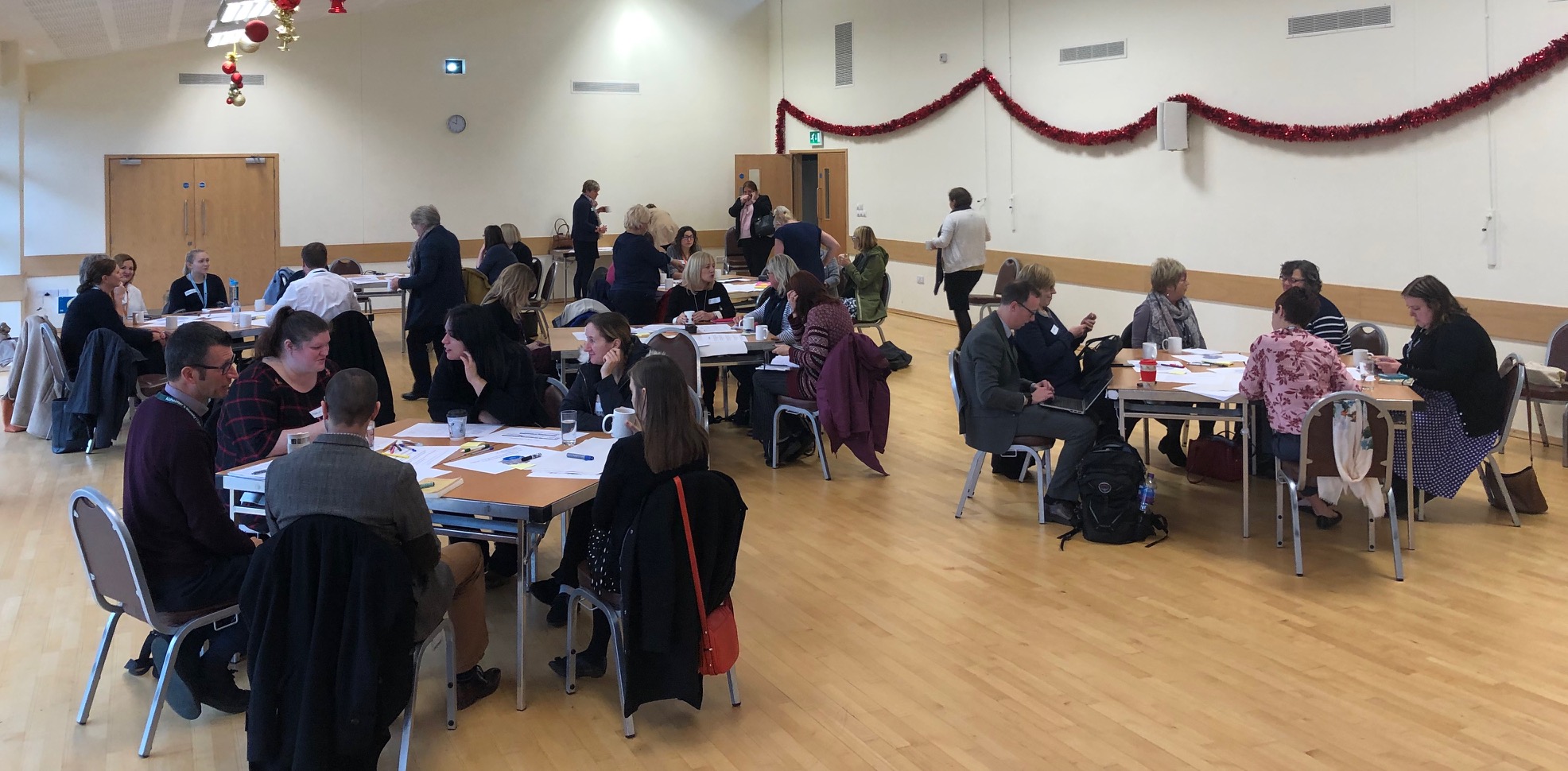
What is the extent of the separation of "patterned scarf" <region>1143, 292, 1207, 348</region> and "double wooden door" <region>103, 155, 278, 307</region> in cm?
1106

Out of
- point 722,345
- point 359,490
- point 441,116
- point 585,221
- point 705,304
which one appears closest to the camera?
point 359,490

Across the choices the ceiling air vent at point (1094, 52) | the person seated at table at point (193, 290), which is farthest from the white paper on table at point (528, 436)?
the ceiling air vent at point (1094, 52)

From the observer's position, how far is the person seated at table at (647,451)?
3553mm

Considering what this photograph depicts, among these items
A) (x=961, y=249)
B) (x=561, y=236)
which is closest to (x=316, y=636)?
(x=961, y=249)

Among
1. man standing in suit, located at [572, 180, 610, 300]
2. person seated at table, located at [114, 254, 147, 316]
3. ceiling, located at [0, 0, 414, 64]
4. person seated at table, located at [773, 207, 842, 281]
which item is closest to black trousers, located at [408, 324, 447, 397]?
person seated at table, located at [114, 254, 147, 316]

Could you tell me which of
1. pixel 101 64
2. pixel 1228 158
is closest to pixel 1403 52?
pixel 1228 158

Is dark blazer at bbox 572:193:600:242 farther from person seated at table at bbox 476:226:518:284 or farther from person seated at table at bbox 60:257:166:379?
person seated at table at bbox 60:257:166:379

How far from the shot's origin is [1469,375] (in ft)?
18.8

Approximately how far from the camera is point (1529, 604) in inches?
188

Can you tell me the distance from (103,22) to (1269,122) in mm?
9612

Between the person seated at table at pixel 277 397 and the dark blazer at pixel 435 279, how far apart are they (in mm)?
4307

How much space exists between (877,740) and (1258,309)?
692 cm

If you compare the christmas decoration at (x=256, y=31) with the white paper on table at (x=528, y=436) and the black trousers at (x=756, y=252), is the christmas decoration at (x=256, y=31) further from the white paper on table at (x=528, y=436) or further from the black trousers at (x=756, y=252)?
the black trousers at (x=756, y=252)

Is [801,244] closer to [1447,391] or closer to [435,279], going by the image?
[435,279]
